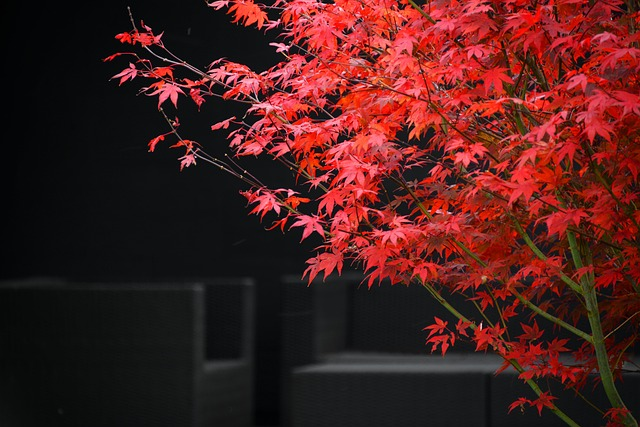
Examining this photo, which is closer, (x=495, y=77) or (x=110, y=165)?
(x=495, y=77)

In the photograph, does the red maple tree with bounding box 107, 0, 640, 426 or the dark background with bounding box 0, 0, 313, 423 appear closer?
the red maple tree with bounding box 107, 0, 640, 426

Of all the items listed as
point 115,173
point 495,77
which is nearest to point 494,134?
point 495,77

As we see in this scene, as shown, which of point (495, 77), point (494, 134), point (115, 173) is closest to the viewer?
point (495, 77)

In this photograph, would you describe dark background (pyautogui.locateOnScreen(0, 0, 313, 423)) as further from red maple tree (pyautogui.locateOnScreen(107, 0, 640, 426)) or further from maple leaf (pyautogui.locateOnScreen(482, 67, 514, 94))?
maple leaf (pyautogui.locateOnScreen(482, 67, 514, 94))

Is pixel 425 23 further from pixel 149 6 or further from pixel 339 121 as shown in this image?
pixel 149 6

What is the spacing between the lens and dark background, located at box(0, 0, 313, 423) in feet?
16.3

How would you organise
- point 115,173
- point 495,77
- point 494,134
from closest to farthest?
point 495,77 < point 494,134 < point 115,173

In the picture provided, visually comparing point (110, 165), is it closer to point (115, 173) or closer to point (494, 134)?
point (115, 173)

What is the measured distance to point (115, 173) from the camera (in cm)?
512

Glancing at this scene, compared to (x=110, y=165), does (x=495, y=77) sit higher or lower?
lower

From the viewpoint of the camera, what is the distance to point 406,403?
3.60m

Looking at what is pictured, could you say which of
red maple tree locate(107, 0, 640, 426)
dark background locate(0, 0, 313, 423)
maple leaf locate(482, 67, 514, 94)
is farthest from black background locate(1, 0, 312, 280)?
maple leaf locate(482, 67, 514, 94)

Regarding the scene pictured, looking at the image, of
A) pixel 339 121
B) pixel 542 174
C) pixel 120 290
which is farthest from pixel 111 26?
pixel 542 174

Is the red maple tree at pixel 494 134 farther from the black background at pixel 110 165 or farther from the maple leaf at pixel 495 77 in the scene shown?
the black background at pixel 110 165
